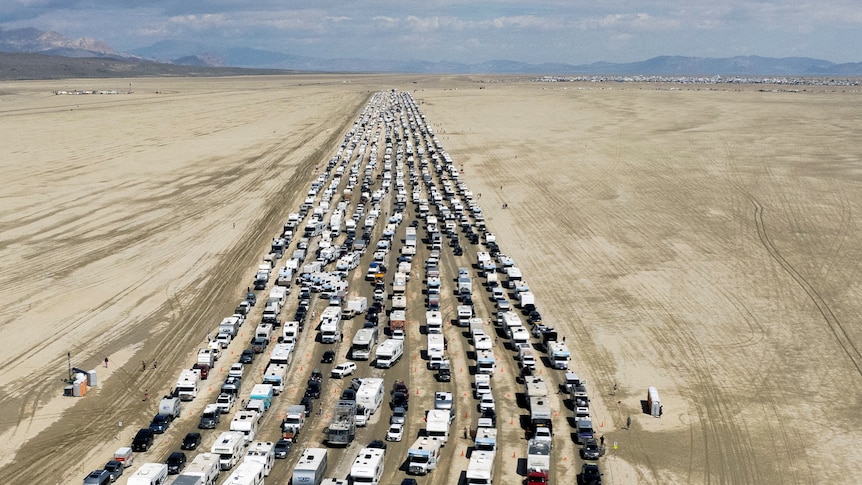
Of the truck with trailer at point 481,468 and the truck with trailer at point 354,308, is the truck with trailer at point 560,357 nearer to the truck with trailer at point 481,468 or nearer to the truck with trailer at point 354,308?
the truck with trailer at point 481,468

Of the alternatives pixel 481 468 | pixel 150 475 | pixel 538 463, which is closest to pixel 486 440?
pixel 481 468

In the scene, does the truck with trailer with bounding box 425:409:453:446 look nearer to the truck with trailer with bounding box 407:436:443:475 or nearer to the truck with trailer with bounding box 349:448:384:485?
the truck with trailer with bounding box 407:436:443:475

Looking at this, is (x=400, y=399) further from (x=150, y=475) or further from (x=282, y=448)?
(x=150, y=475)

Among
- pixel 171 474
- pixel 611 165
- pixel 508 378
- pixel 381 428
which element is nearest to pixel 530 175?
pixel 611 165

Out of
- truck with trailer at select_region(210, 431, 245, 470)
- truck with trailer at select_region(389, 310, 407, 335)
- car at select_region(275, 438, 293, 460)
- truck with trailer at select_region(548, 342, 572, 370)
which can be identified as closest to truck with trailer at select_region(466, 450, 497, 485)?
car at select_region(275, 438, 293, 460)

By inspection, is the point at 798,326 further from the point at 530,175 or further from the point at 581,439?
the point at 530,175

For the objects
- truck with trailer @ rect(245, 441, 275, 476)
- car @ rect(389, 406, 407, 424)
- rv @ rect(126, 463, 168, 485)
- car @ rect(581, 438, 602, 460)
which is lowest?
car @ rect(581, 438, 602, 460)
